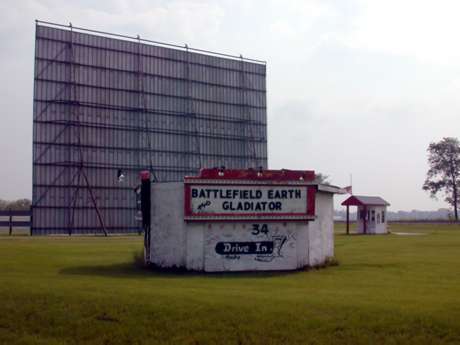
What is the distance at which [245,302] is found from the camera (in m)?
12.7

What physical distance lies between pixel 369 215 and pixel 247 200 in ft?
119

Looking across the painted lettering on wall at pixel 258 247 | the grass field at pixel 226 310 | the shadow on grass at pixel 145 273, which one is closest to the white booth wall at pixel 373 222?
the painted lettering on wall at pixel 258 247

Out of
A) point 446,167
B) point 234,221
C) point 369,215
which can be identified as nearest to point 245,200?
point 234,221

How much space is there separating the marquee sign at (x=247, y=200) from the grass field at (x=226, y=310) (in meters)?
2.79

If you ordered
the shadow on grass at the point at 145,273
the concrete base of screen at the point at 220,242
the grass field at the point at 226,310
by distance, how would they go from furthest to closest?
the concrete base of screen at the point at 220,242, the shadow on grass at the point at 145,273, the grass field at the point at 226,310

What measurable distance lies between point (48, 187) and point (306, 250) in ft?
115

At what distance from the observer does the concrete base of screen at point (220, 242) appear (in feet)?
63.4

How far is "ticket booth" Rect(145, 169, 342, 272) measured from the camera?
63.5 ft

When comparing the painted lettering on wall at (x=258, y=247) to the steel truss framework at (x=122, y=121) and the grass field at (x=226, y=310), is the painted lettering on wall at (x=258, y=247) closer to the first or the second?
the grass field at (x=226, y=310)

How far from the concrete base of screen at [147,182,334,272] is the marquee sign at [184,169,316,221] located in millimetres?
277

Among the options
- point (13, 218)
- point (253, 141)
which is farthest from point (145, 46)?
point (13, 218)

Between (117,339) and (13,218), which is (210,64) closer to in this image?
(13,218)

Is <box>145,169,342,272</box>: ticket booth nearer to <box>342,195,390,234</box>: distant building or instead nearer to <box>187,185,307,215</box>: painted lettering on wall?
<box>187,185,307,215</box>: painted lettering on wall

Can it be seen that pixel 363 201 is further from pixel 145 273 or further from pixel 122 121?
pixel 145 273
